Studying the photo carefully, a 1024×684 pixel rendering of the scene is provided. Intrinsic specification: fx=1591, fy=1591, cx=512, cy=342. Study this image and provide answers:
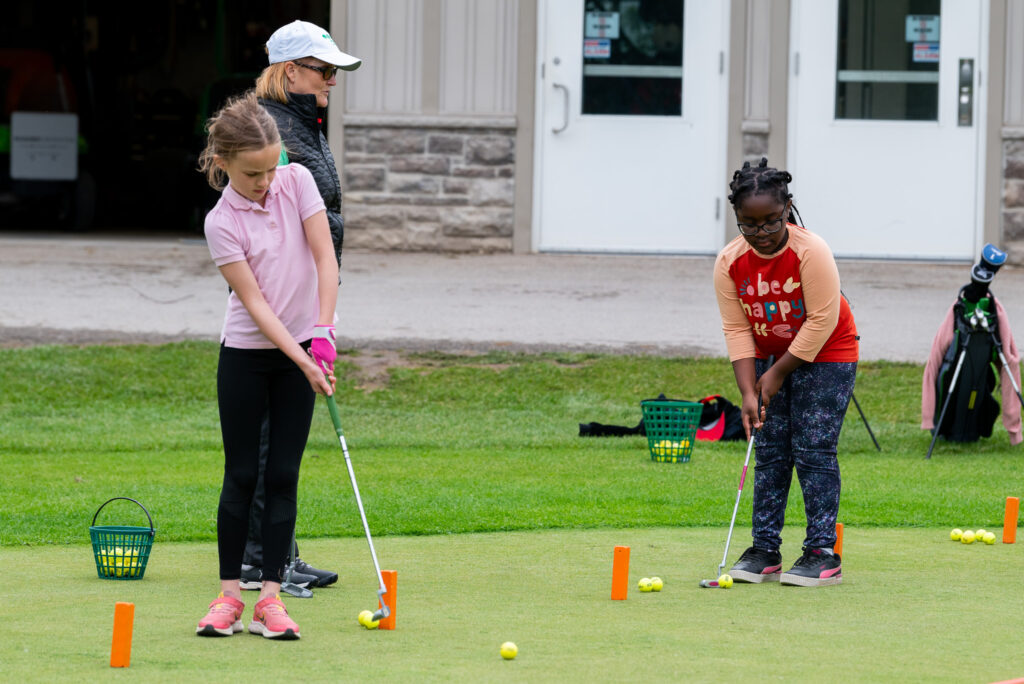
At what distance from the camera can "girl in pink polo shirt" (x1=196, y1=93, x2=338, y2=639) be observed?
467cm

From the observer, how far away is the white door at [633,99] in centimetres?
1567

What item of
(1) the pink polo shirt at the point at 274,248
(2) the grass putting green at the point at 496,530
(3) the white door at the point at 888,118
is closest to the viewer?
(2) the grass putting green at the point at 496,530

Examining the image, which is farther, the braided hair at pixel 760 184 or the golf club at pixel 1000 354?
the golf club at pixel 1000 354

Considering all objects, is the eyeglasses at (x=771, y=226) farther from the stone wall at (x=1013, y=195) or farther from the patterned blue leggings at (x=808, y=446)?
the stone wall at (x=1013, y=195)

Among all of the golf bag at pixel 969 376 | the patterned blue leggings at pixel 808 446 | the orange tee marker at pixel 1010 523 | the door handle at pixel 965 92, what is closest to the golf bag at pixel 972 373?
the golf bag at pixel 969 376

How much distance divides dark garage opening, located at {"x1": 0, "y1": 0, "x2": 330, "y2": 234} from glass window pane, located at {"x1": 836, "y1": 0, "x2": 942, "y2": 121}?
7247 millimetres

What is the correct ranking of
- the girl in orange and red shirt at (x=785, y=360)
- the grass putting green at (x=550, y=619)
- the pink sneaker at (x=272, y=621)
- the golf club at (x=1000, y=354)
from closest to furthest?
1. the grass putting green at (x=550, y=619)
2. the pink sneaker at (x=272, y=621)
3. the girl in orange and red shirt at (x=785, y=360)
4. the golf club at (x=1000, y=354)

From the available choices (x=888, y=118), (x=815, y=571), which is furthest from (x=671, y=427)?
(x=888, y=118)

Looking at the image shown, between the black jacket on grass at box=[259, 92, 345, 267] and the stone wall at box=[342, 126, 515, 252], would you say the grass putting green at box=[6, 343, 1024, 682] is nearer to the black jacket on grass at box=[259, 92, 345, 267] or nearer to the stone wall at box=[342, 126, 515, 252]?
the black jacket on grass at box=[259, 92, 345, 267]

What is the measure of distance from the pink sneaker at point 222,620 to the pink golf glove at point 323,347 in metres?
0.75

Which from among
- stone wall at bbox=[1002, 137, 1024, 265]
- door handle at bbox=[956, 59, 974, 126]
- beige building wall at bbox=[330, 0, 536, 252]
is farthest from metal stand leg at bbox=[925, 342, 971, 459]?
beige building wall at bbox=[330, 0, 536, 252]

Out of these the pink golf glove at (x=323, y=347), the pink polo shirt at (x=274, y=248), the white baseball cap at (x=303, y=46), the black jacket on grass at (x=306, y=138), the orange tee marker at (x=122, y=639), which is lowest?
the orange tee marker at (x=122, y=639)

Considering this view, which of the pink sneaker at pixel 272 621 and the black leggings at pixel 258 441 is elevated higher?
the black leggings at pixel 258 441

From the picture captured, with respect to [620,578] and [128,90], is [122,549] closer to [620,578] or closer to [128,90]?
[620,578]
